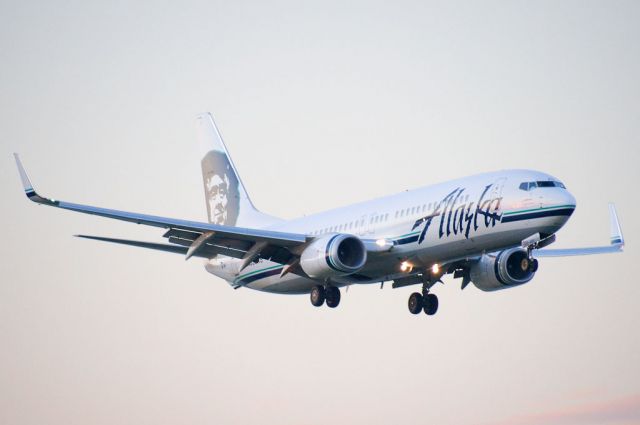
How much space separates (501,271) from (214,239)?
12.0 m

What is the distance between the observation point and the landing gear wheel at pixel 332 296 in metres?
54.2

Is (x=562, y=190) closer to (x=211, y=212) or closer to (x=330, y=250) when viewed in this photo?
(x=330, y=250)

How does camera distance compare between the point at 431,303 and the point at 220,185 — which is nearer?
the point at 431,303

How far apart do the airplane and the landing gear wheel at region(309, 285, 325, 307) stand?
0.14 feet

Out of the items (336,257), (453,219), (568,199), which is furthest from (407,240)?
(568,199)

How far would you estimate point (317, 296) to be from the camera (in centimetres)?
5419

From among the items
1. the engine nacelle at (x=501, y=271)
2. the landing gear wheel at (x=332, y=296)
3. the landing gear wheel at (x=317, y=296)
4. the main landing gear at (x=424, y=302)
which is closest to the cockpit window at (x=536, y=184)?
the engine nacelle at (x=501, y=271)

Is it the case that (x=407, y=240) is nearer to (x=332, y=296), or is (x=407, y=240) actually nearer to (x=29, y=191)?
(x=332, y=296)

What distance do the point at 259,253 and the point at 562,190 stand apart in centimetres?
1291

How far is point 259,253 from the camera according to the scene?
177 ft

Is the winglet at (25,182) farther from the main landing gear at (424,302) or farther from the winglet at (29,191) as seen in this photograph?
the main landing gear at (424,302)

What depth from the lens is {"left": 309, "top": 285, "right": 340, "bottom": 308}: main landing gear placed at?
54.2 metres

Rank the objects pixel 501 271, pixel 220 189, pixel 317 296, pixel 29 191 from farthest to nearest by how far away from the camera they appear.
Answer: pixel 220 189 < pixel 501 271 < pixel 317 296 < pixel 29 191

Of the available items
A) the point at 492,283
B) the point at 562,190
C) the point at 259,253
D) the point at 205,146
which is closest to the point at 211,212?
the point at 205,146
